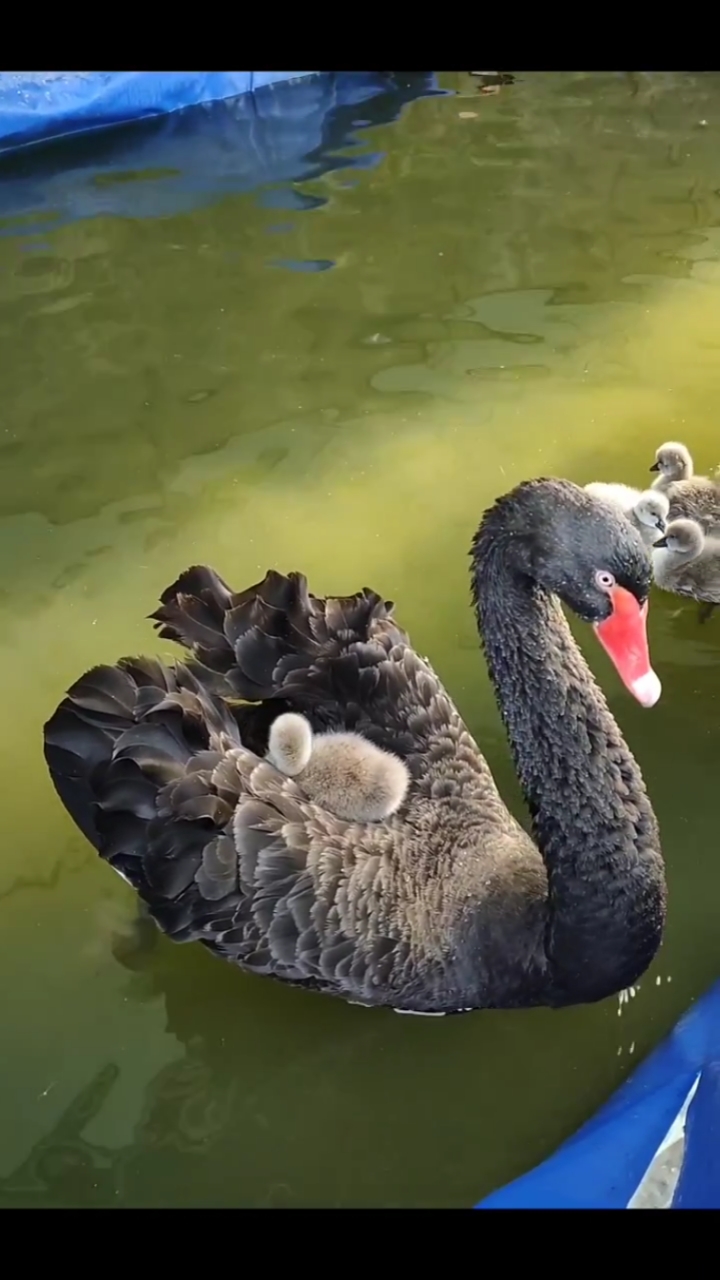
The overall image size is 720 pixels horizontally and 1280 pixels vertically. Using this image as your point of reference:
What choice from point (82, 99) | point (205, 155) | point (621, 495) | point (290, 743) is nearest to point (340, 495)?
point (621, 495)

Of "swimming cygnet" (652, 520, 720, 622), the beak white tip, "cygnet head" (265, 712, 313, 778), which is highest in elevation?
the beak white tip

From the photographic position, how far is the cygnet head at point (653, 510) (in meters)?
2.46

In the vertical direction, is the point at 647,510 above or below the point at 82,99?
below

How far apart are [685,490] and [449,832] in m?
1.17

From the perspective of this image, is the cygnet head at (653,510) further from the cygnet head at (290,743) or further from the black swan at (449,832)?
the cygnet head at (290,743)

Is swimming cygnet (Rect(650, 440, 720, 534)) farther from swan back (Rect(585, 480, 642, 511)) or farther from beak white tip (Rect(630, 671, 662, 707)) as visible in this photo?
beak white tip (Rect(630, 671, 662, 707))

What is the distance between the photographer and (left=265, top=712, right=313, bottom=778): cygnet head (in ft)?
5.48

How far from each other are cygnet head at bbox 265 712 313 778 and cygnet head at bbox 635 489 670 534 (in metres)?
1.08

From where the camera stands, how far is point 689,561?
2.41 m

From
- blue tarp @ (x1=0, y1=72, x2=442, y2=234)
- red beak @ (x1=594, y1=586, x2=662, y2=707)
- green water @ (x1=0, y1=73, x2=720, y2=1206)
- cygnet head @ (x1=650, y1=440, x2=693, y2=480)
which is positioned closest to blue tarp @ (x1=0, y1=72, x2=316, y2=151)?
blue tarp @ (x1=0, y1=72, x2=442, y2=234)

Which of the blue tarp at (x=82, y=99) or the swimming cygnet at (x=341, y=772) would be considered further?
the blue tarp at (x=82, y=99)

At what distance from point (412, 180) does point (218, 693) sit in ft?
11.5

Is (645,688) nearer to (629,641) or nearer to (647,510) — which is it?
(629,641)

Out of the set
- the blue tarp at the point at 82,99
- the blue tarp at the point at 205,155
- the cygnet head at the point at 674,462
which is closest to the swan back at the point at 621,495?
the cygnet head at the point at 674,462
